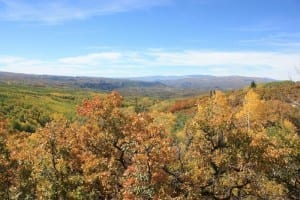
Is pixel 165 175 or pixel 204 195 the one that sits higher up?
pixel 165 175

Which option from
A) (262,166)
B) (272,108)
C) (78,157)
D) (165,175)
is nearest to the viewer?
(165,175)

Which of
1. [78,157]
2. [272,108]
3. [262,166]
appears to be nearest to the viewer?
[262,166]

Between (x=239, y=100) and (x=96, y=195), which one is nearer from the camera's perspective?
(x=96, y=195)

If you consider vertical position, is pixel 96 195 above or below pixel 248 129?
below

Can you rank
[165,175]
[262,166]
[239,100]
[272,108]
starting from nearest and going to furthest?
[165,175] → [262,166] → [272,108] → [239,100]

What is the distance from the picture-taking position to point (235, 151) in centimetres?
3161

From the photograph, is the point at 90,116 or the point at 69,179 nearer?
the point at 69,179

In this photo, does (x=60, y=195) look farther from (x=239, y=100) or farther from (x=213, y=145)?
Answer: (x=239, y=100)

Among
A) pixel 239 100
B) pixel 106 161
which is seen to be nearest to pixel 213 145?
pixel 106 161

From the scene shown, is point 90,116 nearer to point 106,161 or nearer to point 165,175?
point 106,161

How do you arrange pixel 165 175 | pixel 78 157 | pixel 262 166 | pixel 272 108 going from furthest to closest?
pixel 272 108, pixel 78 157, pixel 262 166, pixel 165 175

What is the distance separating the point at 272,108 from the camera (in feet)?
427

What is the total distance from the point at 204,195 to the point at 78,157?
1004cm

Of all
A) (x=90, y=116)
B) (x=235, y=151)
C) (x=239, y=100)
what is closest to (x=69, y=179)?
(x=90, y=116)
